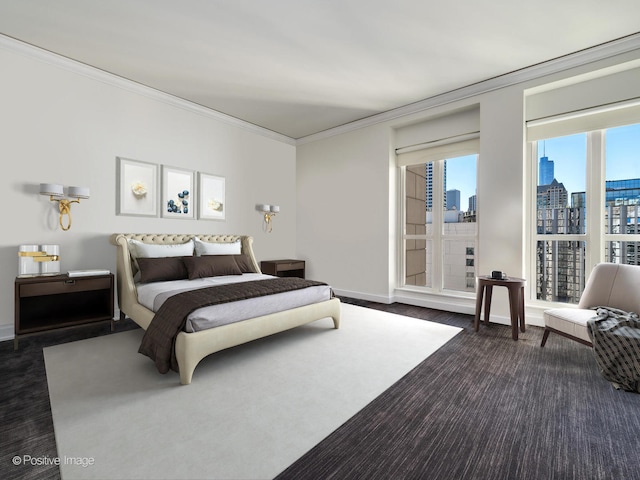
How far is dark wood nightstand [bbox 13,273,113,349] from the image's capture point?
3.04 meters

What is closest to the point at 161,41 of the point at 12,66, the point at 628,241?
the point at 12,66

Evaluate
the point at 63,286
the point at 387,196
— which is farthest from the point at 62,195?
the point at 387,196

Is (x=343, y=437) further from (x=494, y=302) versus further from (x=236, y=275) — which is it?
(x=494, y=302)

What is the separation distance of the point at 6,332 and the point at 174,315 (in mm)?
2336

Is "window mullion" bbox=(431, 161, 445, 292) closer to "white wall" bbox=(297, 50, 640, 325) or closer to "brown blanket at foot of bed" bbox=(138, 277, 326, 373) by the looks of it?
"white wall" bbox=(297, 50, 640, 325)

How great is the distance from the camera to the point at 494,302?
4121 mm

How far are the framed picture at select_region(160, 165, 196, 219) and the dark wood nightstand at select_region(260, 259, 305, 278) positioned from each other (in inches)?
60.5

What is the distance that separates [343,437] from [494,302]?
3.26 m

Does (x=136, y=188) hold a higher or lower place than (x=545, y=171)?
lower

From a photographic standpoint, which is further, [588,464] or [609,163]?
[609,163]

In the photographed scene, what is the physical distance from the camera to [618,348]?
7.62 ft

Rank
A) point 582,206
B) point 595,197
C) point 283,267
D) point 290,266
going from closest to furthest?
point 595,197, point 582,206, point 283,267, point 290,266

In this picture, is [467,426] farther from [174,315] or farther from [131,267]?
[131,267]

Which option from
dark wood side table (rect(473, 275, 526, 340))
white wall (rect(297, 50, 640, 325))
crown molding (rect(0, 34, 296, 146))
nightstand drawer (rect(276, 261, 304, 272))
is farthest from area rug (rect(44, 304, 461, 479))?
crown molding (rect(0, 34, 296, 146))
